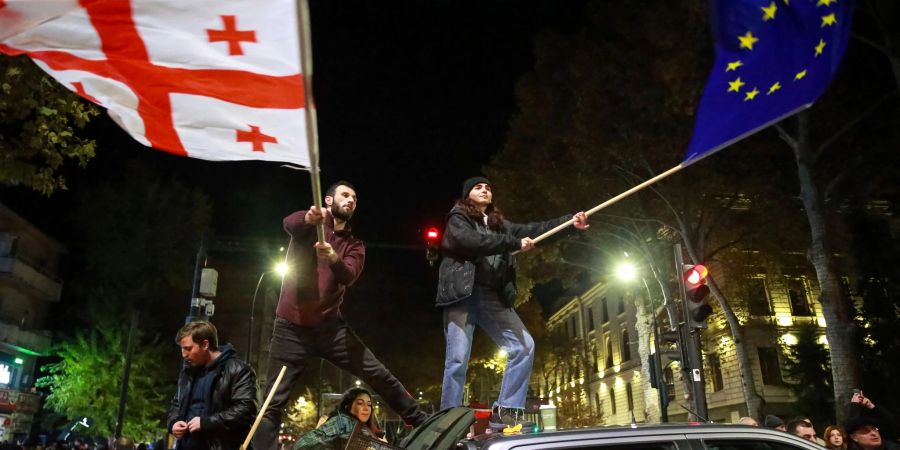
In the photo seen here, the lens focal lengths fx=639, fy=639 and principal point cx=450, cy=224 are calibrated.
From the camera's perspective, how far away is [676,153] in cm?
1772

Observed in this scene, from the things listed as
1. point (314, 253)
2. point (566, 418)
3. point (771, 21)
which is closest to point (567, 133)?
point (771, 21)

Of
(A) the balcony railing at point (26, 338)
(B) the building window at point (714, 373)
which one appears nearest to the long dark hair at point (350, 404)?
(B) the building window at point (714, 373)

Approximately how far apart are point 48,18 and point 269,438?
3.07 metres

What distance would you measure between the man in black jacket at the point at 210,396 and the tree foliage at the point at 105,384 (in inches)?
1151

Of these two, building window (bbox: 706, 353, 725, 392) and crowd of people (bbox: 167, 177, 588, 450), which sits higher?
building window (bbox: 706, 353, 725, 392)

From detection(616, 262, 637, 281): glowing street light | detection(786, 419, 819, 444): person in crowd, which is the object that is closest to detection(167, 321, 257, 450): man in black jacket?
detection(786, 419, 819, 444): person in crowd

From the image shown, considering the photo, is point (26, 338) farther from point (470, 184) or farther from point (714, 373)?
point (470, 184)

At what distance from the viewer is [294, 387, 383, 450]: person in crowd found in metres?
4.28

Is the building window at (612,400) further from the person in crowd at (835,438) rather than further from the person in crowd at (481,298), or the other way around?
the person in crowd at (481,298)

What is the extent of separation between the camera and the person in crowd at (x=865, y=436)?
618cm

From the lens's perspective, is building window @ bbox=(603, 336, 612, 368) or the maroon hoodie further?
building window @ bbox=(603, 336, 612, 368)

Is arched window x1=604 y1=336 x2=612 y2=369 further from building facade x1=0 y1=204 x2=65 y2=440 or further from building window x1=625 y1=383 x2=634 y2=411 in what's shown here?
building facade x1=0 y1=204 x2=65 y2=440

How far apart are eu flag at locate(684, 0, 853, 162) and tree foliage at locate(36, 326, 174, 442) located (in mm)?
31589

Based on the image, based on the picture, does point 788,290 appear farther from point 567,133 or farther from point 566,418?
point 567,133
